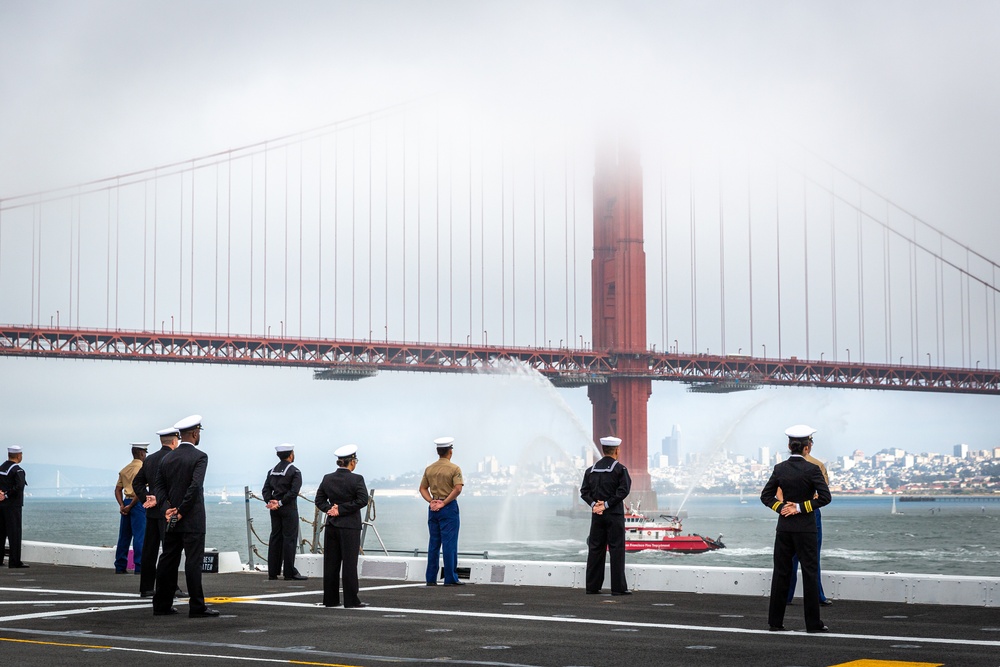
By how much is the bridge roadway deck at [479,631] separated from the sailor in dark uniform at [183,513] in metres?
0.32

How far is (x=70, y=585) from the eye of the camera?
14.2m

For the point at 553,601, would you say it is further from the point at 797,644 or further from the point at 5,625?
the point at 5,625

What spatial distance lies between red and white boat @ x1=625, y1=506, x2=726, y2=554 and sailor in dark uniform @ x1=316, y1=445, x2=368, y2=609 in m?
41.5

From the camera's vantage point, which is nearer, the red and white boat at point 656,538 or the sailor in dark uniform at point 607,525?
the sailor in dark uniform at point 607,525

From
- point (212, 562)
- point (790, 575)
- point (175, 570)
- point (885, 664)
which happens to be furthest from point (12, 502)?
point (885, 664)

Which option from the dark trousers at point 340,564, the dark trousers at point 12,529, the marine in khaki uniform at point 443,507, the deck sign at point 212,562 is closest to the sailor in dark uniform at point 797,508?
the dark trousers at point 340,564

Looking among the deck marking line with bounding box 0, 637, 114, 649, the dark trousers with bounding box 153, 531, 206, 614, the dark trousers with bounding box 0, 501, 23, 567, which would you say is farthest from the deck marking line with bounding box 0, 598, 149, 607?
the dark trousers with bounding box 0, 501, 23, 567

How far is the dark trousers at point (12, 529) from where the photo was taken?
1731cm

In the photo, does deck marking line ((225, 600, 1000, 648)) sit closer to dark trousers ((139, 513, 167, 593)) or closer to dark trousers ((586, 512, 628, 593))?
dark trousers ((139, 513, 167, 593))

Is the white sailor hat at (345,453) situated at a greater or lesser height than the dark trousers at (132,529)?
greater

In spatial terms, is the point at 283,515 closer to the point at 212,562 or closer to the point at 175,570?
the point at 212,562

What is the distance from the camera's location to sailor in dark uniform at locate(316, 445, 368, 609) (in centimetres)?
1181

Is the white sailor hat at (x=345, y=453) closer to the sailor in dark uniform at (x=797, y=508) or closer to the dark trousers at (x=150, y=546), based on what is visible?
the dark trousers at (x=150, y=546)

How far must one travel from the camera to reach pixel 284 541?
1490 centimetres
